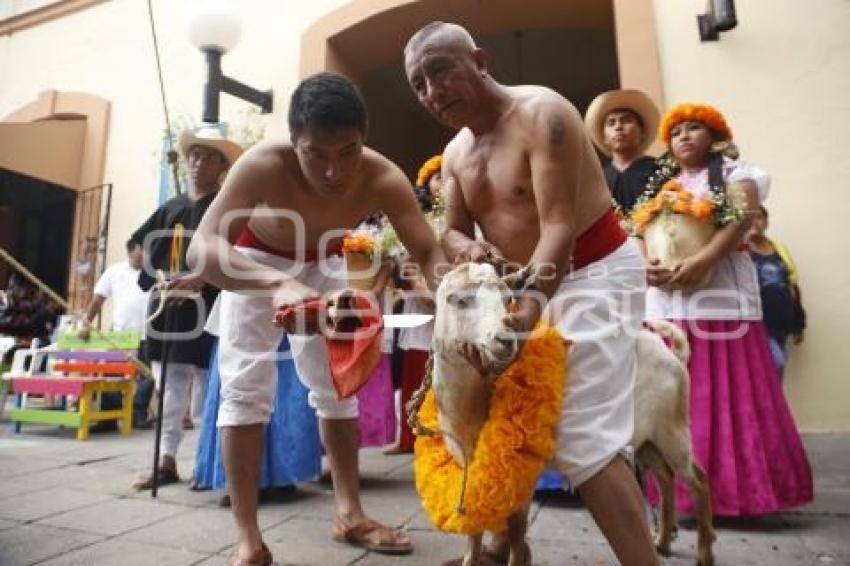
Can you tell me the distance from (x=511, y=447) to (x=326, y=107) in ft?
4.34

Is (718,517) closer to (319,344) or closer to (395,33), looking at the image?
(319,344)

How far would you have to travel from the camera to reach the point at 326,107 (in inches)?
87.7

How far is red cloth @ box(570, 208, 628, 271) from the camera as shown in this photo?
6.76ft

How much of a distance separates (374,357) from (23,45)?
10.7m

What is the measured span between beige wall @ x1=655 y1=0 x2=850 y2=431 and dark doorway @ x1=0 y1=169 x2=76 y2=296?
787cm

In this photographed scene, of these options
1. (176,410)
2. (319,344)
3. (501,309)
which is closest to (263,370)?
(319,344)

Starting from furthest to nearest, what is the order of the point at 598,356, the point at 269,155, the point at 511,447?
the point at 269,155 → the point at 598,356 → the point at 511,447

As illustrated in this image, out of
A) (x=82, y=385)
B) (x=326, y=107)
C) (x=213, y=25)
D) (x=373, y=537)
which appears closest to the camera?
(x=326, y=107)

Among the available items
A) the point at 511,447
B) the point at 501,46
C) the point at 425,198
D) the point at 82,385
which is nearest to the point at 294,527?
the point at 511,447

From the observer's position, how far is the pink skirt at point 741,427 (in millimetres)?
3006

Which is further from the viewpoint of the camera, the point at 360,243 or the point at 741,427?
the point at 360,243

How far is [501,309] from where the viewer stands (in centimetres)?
172

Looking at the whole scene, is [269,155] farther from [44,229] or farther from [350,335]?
[44,229]

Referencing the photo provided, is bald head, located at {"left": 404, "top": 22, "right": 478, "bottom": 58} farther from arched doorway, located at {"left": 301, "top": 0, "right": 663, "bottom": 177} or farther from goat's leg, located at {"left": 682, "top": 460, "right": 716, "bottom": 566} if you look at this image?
arched doorway, located at {"left": 301, "top": 0, "right": 663, "bottom": 177}
